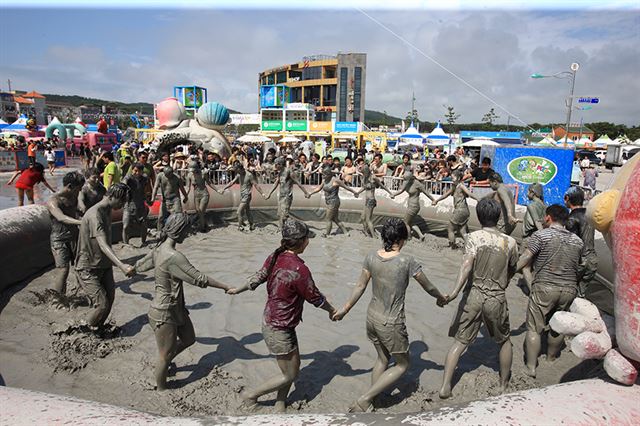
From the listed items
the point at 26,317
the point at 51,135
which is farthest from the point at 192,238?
the point at 51,135

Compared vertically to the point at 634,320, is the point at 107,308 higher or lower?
lower

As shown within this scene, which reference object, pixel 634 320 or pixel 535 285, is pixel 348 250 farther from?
pixel 634 320

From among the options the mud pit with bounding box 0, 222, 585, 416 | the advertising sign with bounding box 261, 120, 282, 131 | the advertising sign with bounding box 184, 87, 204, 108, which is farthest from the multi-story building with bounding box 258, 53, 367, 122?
the mud pit with bounding box 0, 222, 585, 416

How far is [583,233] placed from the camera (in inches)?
205

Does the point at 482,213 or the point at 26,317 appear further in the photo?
the point at 26,317

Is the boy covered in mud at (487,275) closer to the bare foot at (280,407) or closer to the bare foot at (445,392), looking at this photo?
the bare foot at (445,392)

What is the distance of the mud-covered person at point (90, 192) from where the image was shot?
5766mm

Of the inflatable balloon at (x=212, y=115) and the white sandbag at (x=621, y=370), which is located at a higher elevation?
the inflatable balloon at (x=212, y=115)

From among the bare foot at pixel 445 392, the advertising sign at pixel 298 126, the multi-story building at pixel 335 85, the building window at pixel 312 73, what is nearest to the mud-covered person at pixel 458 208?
the bare foot at pixel 445 392

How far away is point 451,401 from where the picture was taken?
3.83 meters

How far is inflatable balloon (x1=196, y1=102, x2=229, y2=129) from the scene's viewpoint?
22.4 m

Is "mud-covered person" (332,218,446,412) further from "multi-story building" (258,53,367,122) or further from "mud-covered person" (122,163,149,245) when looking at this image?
"multi-story building" (258,53,367,122)

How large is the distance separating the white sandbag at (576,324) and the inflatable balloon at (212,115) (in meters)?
21.6

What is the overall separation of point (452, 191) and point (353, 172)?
384cm
